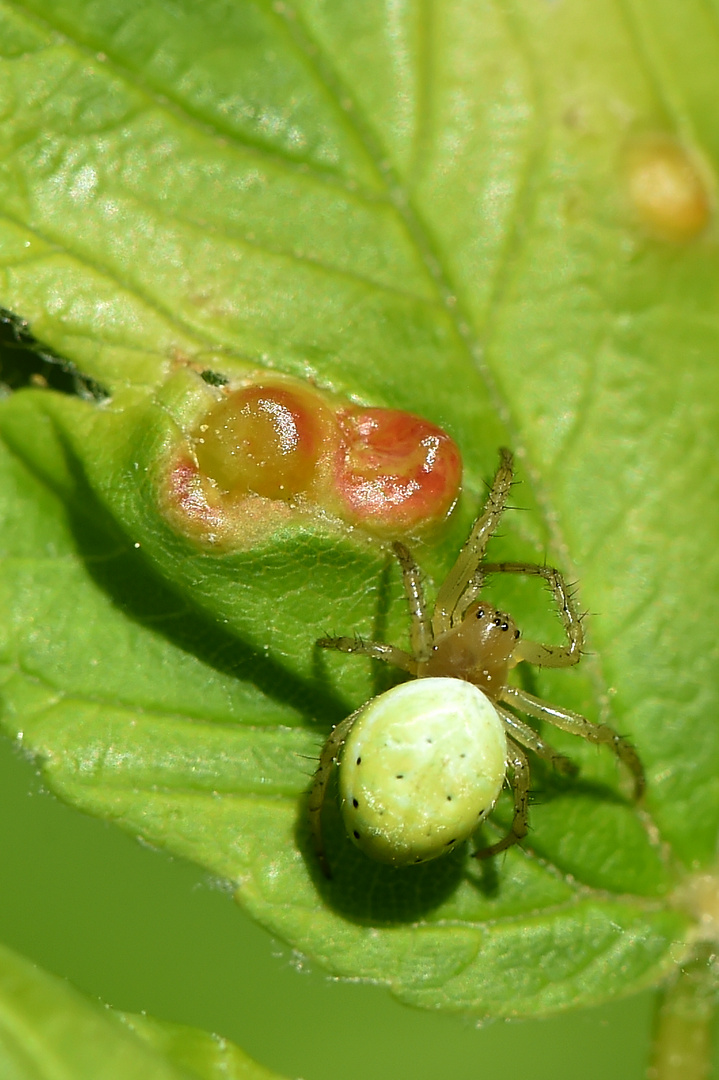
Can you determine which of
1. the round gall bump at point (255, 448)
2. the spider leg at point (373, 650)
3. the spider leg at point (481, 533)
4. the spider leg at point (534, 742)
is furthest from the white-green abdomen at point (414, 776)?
the round gall bump at point (255, 448)

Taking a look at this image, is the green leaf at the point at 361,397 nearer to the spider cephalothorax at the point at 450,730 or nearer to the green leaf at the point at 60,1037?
the spider cephalothorax at the point at 450,730

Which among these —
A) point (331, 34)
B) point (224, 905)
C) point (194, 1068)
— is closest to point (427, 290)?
point (331, 34)

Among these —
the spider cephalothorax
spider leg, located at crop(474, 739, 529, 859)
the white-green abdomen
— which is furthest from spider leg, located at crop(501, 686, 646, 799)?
the white-green abdomen

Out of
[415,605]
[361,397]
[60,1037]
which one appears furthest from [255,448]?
[60,1037]

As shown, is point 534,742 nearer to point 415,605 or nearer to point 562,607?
point 562,607

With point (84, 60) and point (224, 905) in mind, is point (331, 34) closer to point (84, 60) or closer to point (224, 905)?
point (84, 60)

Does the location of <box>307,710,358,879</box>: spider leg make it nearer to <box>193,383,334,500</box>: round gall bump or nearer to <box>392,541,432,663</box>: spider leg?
<box>392,541,432,663</box>: spider leg
